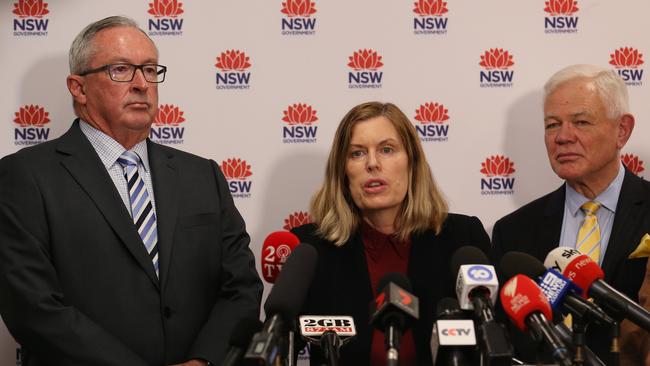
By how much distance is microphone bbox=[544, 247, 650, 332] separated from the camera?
225 cm

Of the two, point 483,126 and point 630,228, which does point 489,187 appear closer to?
point 483,126

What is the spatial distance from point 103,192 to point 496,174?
7.33ft

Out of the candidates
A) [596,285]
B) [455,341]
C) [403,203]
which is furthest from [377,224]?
[455,341]

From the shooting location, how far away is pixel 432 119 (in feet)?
14.9

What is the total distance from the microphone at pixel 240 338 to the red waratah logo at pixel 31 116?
2646mm

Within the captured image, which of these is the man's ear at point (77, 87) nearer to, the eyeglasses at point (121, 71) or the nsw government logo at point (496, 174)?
the eyeglasses at point (121, 71)

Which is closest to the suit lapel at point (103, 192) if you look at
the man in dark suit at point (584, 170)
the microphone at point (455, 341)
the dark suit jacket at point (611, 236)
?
the microphone at point (455, 341)

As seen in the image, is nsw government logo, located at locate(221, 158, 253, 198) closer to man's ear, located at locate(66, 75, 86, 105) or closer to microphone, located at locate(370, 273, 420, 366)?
man's ear, located at locate(66, 75, 86, 105)

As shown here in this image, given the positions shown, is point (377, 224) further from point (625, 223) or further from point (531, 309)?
point (531, 309)

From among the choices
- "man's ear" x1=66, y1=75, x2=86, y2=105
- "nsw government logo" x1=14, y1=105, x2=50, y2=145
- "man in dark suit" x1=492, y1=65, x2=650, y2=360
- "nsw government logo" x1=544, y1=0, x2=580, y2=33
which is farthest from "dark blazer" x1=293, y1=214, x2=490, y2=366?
"nsw government logo" x1=14, y1=105, x2=50, y2=145

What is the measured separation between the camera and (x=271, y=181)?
4.51 m

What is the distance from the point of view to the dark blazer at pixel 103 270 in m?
3.12

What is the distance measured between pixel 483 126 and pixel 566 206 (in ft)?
2.35

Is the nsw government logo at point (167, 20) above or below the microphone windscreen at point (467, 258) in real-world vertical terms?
above
